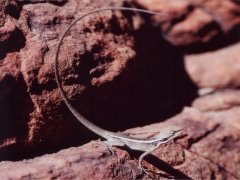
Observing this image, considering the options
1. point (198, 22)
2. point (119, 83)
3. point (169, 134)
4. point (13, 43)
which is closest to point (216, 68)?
point (198, 22)

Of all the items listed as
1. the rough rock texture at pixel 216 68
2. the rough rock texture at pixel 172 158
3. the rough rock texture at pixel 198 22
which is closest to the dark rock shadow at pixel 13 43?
the rough rock texture at pixel 172 158

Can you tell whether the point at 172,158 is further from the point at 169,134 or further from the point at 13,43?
the point at 13,43

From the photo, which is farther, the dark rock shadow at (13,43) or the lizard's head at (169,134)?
the lizard's head at (169,134)

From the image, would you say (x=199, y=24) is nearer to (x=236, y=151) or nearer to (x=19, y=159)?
(x=236, y=151)

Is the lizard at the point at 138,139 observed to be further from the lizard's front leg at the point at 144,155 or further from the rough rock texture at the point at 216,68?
the rough rock texture at the point at 216,68

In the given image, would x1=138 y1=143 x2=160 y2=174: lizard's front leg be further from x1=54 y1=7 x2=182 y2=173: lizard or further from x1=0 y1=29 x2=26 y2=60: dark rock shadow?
x1=0 y1=29 x2=26 y2=60: dark rock shadow

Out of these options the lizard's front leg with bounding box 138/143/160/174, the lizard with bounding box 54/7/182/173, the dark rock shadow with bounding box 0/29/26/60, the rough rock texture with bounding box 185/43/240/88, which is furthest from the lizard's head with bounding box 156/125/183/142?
the rough rock texture with bounding box 185/43/240/88

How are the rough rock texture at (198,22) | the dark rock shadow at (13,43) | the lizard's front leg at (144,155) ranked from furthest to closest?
the rough rock texture at (198,22) < the lizard's front leg at (144,155) < the dark rock shadow at (13,43)

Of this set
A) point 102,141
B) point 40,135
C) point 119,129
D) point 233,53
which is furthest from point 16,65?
point 233,53

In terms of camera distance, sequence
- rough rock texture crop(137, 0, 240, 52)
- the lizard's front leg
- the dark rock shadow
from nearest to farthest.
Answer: the dark rock shadow → the lizard's front leg → rough rock texture crop(137, 0, 240, 52)
